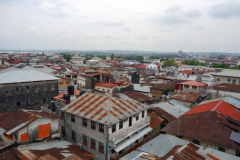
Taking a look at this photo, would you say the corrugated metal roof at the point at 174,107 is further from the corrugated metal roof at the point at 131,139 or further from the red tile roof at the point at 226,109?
the corrugated metal roof at the point at 131,139

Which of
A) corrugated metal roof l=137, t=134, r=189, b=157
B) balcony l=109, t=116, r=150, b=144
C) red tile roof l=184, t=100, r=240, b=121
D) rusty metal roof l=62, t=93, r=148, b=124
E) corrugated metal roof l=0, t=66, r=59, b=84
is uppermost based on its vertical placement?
corrugated metal roof l=0, t=66, r=59, b=84

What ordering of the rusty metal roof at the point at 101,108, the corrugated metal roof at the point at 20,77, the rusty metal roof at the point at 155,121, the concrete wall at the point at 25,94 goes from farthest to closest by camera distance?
the corrugated metal roof at the point at 20,77, the concrete wall at the point at 25,94, the rusty metal roof at the point at 155,121, the rusty metal roof at the point at 101,108

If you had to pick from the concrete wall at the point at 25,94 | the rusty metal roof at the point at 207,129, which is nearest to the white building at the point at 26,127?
the concrete wall at the point at 25,94

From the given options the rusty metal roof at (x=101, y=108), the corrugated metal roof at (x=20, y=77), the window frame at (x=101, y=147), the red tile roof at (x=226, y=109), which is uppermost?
the corrugated metal roof at (x=20, y=77)

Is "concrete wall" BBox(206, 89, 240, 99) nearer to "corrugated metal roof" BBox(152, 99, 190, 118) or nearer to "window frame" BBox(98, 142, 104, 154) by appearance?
"corrugated metal roof" BBox(152, 99, 190, 118)

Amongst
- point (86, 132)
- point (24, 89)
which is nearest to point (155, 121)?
point (86, 132)

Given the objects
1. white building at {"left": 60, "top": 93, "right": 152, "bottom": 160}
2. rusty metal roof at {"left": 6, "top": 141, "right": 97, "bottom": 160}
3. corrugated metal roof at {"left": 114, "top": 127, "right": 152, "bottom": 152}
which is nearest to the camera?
rusty metal roof at {"left": 6, "top": 141, "right": 97, "bottom": 160}

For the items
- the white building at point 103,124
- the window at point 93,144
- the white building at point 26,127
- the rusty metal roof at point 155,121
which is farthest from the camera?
the rusty metal roof at point 155,121

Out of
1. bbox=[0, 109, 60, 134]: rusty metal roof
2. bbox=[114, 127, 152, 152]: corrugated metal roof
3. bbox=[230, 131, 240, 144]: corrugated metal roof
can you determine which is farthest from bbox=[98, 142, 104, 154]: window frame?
bbox=[230, 131, 240, 144]: corrugated metal roof
